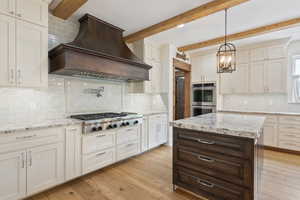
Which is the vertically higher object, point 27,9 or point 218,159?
point 27,9

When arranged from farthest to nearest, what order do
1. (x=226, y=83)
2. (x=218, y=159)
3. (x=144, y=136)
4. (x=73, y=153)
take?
1. (x=226, y=83)
2. (x=144, y=136)
3. (x=73, y=153)
4. (x=218, y=159)

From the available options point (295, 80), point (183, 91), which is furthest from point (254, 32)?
point (183, 91)

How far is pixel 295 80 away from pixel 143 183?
14.9 ft

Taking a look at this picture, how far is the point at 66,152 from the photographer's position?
2.21 m

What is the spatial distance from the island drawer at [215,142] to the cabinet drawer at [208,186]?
1.12 feet

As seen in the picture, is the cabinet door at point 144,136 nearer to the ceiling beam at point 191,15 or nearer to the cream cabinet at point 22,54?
the ceiling beam at point 191,15

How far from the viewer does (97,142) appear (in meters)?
2.58

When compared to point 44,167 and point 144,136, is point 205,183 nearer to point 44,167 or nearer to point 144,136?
point 144,136

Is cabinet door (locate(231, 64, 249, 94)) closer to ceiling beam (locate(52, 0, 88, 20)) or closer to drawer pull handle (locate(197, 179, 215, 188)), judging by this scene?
drawer pull handle (locate(197, 179, 215, 188))

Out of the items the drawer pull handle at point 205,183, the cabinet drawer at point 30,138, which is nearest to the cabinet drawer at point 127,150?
the cabinet drawer at point 30,138

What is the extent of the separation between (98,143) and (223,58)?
7.94ft

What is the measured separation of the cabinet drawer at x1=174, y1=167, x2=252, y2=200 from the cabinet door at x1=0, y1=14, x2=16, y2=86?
2.45 m

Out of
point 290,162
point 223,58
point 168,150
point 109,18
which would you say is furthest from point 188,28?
point 290,162

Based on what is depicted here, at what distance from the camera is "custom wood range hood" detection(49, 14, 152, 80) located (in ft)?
7.29
